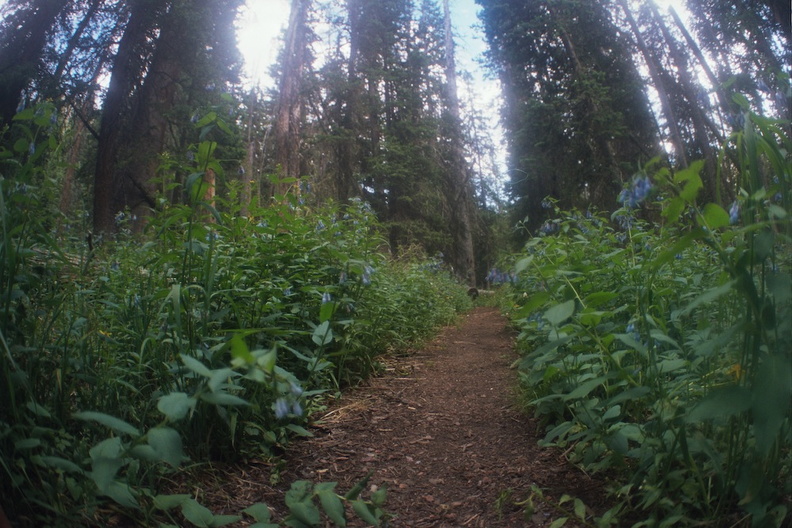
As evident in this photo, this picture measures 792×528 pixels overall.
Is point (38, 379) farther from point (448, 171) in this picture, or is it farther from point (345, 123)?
point (448, 171)

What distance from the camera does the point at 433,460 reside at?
6.61 feet

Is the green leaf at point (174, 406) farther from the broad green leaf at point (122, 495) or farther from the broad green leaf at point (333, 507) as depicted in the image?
the broad green leaf at point (333, 507)

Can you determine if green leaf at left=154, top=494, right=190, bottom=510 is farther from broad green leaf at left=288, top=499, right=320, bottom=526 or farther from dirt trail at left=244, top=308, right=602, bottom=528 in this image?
dirt trail at left=244, top=308, right=602, bottom=528

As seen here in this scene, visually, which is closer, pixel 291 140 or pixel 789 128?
pixel 789 128

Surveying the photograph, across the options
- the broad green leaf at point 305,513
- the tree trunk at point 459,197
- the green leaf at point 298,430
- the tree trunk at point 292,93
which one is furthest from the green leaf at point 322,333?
the tree trunk at point 459,197

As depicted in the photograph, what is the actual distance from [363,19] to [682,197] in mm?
13947

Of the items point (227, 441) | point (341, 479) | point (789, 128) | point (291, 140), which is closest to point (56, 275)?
point (227, 441)

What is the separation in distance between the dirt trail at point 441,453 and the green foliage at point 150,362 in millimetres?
181

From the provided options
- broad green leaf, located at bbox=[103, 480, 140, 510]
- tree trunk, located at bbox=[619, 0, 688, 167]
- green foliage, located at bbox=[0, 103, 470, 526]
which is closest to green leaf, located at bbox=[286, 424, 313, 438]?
green foliage, located at bbox=[0, 103, 470, 526]

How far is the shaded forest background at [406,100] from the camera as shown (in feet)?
7.05

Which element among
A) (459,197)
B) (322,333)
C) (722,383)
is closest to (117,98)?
(322,333)

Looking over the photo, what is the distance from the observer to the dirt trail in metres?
1.60

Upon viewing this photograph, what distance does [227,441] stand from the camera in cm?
183

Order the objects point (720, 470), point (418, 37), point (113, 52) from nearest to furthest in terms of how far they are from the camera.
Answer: point (720, 470)
point (113, 52)
point (418, 37)
